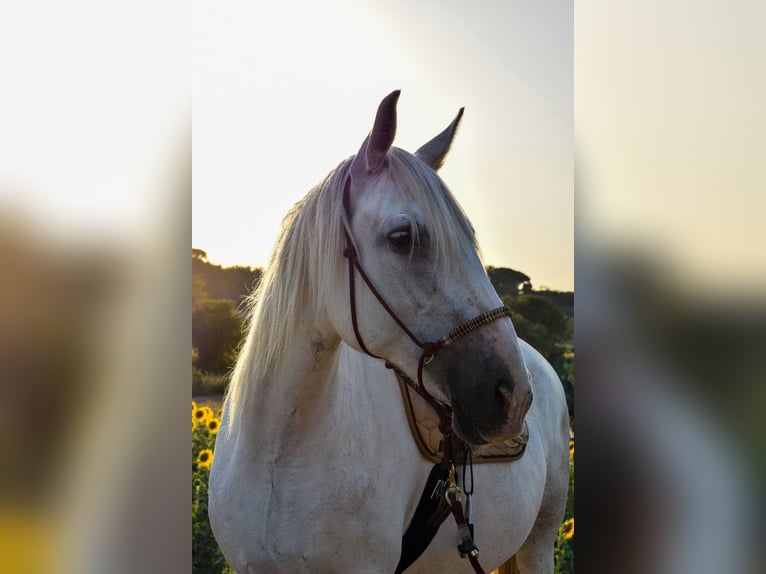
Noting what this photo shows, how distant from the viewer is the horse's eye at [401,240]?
1251 mm

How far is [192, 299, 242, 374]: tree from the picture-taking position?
3.43 m

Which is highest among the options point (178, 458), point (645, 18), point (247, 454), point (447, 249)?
point (645, 18)

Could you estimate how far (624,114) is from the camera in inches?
31.5

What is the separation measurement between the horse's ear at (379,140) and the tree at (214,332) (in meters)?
2.21

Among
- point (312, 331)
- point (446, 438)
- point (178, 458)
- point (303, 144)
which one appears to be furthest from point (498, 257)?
point (178, 458)

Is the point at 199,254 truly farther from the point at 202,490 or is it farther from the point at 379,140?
the point at 379,140

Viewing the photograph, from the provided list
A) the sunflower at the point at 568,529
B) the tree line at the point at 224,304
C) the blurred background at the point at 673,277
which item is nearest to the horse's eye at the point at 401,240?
the blurred background at the point at 673,277

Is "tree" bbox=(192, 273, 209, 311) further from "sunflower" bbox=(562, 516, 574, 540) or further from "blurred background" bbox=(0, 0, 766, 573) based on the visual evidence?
"blurred background" bbox=(0, 0, 766, 573)

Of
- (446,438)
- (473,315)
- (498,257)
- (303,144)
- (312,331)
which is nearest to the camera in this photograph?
(473,315)

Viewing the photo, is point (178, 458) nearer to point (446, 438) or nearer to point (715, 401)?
point (715, 401)

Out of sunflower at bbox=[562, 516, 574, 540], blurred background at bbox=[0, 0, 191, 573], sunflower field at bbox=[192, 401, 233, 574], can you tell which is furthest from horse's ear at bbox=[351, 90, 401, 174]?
sunflower at bbox=[562, 516, 574, 540]

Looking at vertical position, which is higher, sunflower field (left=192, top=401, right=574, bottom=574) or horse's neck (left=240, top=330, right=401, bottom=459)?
horse's neck (left=240, top=330, right=401, bottom=459)

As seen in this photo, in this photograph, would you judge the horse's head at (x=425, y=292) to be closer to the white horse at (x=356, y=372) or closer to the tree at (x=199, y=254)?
the white horse at (x=356, y=372)

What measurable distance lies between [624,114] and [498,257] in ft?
9.70
